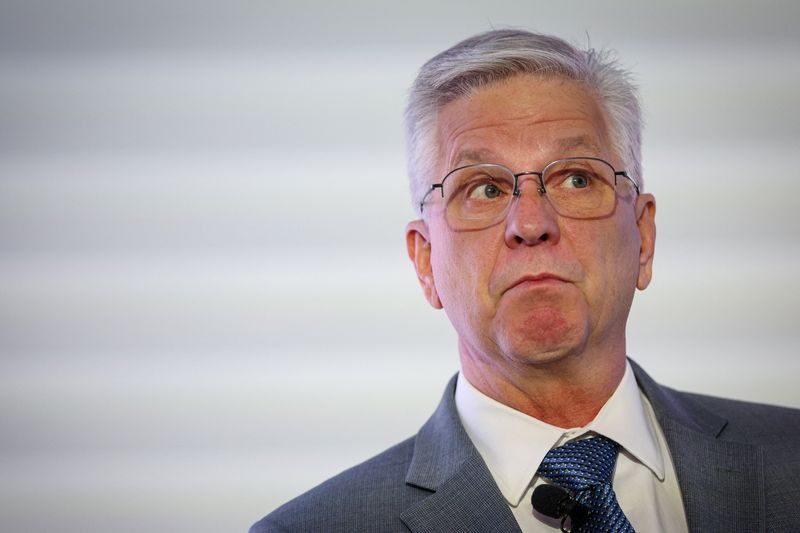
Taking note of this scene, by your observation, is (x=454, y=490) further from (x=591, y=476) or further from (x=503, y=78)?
(x=503, y=78)

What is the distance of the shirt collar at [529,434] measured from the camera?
239 centimetres

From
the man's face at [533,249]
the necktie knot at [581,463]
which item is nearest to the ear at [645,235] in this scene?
the man's face at [533,249]

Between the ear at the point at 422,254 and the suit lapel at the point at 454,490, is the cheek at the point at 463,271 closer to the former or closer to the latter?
the ear at the point at 422,254

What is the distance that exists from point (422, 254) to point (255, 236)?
2.44 ft

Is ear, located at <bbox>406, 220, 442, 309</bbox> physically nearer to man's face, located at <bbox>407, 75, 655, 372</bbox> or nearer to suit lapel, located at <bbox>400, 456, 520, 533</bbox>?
man's face, located at <bbox>407, 75, 655, 372</bbox>

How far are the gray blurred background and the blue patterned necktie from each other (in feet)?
2.95

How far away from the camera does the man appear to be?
7.67 ft

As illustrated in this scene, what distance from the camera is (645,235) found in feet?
8.81

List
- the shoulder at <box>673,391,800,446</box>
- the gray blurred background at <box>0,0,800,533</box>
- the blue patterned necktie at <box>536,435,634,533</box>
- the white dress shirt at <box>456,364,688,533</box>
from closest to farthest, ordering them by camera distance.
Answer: the blue patterned necktie at <box>536,435,634,533</box>
the white dress shirt at <box>456,364,688,533</box>
the shoulder at <box>673,391,800,446</box>
the gray blurred background at <box>0,0,800,533</box>

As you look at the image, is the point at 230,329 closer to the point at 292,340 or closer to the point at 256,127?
the point at 292,340

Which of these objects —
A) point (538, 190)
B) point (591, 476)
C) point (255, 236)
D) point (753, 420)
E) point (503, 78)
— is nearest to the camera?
point (591, 476)

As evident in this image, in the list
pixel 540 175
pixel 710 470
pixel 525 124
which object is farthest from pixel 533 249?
pixel 710 470

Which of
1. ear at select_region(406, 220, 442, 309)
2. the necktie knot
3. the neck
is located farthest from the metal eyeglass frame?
the necktie knot

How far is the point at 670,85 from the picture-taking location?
340cm
